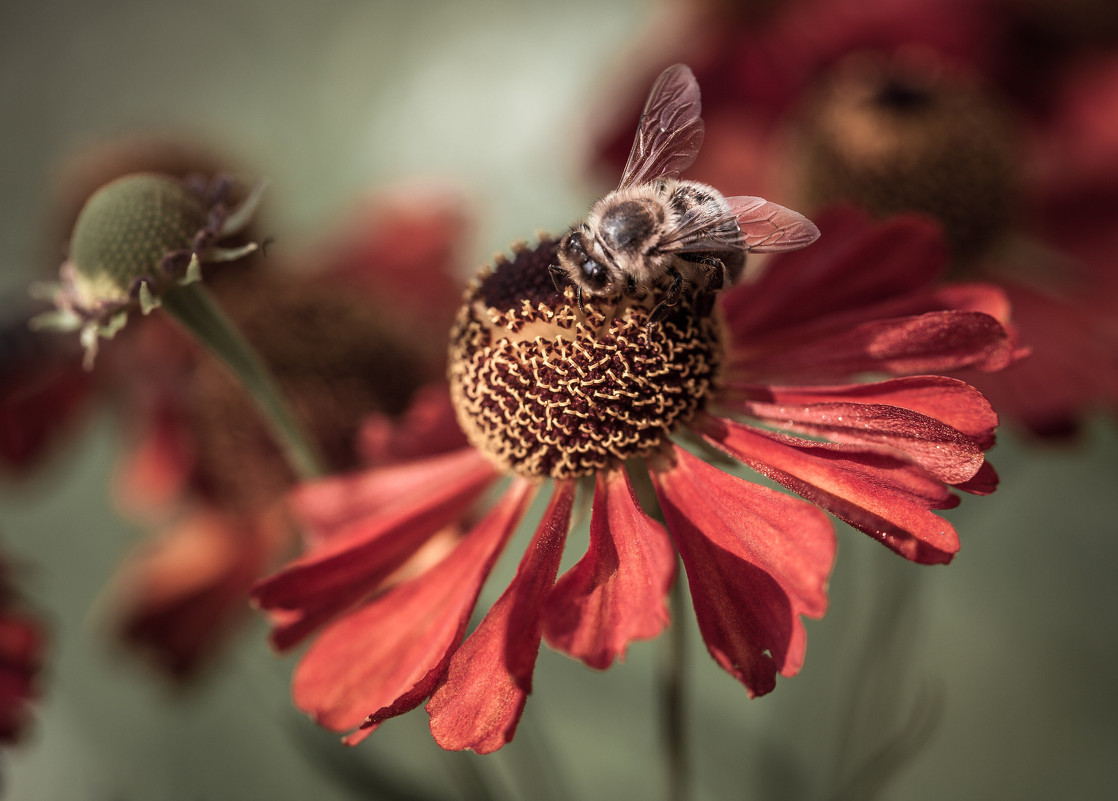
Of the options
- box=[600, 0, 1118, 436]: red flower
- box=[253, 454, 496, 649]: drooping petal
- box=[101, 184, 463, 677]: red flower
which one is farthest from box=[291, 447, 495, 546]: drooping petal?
box=[600, 0, 1118, 436]: red flower

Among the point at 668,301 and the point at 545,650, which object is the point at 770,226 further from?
the point at 545,650

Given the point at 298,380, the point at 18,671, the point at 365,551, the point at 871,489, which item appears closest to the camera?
the point at 871,489

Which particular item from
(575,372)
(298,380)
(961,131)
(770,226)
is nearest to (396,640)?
(575,372)

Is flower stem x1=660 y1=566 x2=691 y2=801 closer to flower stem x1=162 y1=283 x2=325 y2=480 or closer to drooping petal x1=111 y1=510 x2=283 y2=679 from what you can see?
flower stem x1=162 y1=283 x2=325 y2=480

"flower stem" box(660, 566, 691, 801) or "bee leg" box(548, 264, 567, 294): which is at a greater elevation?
"bee leg" box(548, 264, 567, 294)

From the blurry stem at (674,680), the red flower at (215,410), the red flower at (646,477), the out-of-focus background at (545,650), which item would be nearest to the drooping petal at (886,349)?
the red flower at (646,477)
